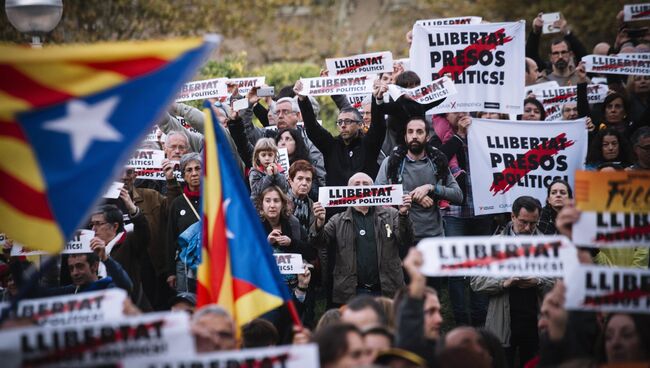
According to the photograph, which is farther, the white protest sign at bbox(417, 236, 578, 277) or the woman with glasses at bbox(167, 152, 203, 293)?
the woman with glasses at bbox(167, 152, 203, 293)

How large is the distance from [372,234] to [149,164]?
8.17 ft

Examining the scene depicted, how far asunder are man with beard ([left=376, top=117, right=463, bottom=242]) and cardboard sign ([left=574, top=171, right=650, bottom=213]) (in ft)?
13.4

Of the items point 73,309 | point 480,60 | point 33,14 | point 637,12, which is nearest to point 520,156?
point 480,60

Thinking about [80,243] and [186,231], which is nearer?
[80,243]

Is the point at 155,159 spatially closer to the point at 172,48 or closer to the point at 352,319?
the point at 352,319

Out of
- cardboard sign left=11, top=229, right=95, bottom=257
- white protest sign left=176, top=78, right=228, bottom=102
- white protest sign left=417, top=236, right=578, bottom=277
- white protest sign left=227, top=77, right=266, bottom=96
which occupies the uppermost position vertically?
white protest sign left=227, top=77, right=266, bottom=96

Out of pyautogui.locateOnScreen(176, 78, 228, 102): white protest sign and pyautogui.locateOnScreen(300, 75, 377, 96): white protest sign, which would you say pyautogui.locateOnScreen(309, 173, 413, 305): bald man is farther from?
pyautogui.locateOnScreen(176, 78, 228, 102): white protest sign

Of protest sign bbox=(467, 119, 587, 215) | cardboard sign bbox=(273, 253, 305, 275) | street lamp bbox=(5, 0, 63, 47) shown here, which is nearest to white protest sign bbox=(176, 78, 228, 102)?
street lamp bbox=(5, 0, 63, 47)

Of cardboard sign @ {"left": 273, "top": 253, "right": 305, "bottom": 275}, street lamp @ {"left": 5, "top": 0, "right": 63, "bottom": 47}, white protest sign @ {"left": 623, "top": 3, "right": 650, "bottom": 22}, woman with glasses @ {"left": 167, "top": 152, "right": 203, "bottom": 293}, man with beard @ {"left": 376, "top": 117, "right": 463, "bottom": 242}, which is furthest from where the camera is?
white protest sign @ {"left": 623, "top": 3, "right": 650, "bottom": 22}

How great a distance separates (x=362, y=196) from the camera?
36.9 ft

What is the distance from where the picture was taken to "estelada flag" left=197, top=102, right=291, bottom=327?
27.1 feet

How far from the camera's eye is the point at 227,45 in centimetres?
3525

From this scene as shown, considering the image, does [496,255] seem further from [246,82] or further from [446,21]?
[446,21]

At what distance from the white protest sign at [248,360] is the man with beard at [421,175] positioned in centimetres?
528
